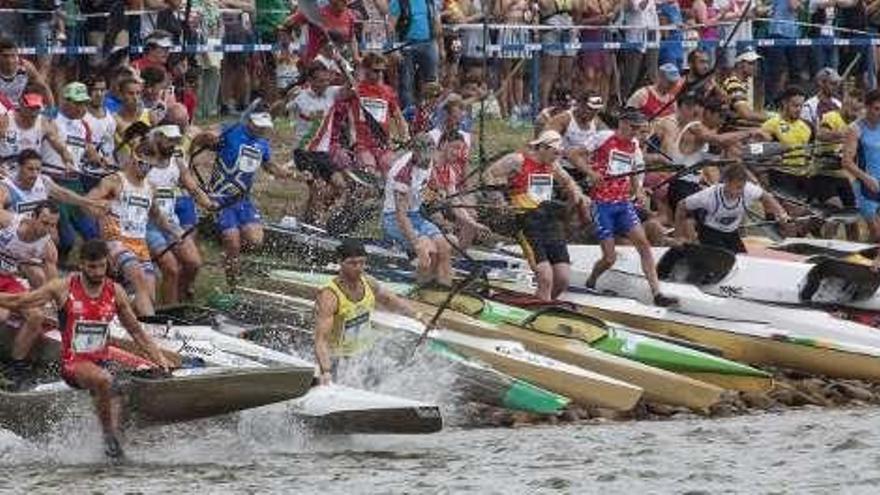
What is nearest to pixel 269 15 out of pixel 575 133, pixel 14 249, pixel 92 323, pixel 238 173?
pixel 575 133

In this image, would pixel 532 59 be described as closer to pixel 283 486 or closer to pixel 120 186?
pixel 120 186

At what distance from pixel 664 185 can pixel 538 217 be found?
271 centimetres

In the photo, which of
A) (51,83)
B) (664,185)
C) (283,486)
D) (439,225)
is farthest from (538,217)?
(283,486)

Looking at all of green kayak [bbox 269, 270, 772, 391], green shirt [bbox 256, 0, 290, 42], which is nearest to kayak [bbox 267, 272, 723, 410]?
green kayak [bbox 269, 270, 772, 391]

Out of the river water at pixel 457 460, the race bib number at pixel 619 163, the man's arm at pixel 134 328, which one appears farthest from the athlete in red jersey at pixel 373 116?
the man's arm at pixel 134 328

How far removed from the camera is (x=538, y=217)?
23344 mm

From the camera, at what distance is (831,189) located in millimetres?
27016

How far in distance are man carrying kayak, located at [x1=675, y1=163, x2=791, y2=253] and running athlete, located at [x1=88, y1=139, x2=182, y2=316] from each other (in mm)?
5773

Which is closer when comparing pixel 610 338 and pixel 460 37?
pixel 610 338

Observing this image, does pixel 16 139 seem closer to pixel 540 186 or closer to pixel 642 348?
pixel 540 186

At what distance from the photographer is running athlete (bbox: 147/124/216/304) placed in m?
21.5

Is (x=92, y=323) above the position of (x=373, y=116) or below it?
below

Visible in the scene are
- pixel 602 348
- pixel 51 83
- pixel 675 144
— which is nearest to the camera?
pixel 602 348

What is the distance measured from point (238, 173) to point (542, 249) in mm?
2730
